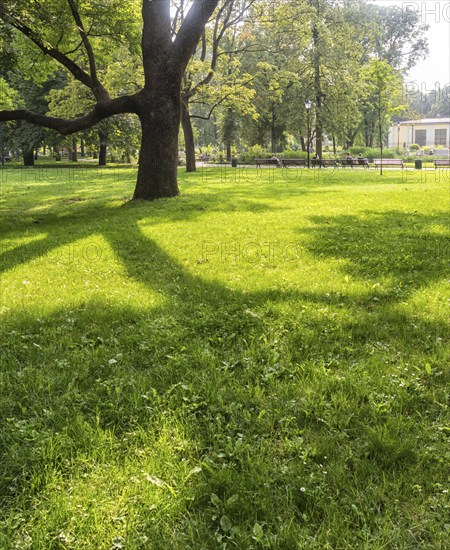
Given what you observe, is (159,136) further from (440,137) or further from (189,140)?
(440,137)

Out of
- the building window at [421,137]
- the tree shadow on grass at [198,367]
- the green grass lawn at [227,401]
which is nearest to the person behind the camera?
the green grass lawn at [227,401]

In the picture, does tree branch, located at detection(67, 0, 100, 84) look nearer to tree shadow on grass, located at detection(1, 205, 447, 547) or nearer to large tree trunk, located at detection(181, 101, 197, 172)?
tree shadow on grass, located at detection(1, 205, 447, 547)

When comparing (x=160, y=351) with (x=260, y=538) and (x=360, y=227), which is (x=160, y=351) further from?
(x=360, y=227)

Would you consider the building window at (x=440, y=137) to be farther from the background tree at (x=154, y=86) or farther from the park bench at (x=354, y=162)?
the background tree at (x=154, y=86)

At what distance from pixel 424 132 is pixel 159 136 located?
245ft

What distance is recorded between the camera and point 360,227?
892cm

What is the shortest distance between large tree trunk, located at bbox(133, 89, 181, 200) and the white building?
68.3m

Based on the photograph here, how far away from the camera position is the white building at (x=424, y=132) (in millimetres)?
73438

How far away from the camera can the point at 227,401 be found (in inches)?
123

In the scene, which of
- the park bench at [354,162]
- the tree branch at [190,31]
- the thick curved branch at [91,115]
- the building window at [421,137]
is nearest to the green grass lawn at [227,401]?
the thick curved branch at [91,115]

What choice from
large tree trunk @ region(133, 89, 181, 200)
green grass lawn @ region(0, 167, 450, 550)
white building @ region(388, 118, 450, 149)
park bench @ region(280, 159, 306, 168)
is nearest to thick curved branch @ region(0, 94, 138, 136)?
large tree trunk @ region(133, 89, 181, 200)

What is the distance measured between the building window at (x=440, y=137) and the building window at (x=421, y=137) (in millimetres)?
1653

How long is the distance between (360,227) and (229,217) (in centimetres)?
303

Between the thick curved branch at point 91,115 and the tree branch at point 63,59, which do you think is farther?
the thick curved branch at point 91,115
